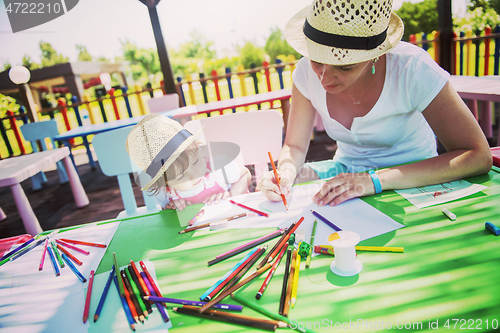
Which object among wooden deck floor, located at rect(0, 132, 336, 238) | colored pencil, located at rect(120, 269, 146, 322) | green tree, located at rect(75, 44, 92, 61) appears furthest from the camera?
green tree, located at rect(75, 44, 92, 61)

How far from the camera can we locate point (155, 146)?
134 centimetres

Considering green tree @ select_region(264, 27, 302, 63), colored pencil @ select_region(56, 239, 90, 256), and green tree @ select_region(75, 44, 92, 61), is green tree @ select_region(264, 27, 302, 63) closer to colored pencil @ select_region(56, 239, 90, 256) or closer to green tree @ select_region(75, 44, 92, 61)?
colored pencil @ select_region(56, 239, 90, 256)

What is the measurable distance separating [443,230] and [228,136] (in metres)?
1.45

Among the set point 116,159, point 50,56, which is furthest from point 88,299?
point 50,56

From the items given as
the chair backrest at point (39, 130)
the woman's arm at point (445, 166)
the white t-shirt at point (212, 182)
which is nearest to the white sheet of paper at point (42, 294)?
the white t-shirt at point (212, 182)

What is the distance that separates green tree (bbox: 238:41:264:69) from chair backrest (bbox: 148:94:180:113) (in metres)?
19.1

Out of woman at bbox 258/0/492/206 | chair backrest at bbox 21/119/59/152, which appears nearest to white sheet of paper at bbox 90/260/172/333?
woman at bbox 258/0/492/206

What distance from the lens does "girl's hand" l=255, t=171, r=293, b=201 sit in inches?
46.9

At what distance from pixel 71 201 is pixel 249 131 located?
3.66 meters

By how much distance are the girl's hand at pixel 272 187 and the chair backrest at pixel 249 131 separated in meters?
0.63

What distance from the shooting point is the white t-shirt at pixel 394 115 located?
4.06ft

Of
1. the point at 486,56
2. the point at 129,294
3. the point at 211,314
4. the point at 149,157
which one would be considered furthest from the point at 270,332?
the point at 486,56

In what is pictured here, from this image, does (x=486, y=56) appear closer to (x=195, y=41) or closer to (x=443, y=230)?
(x=443, y=230)

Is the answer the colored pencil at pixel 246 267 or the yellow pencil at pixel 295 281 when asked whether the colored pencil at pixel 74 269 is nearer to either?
the colored pencil at pixel 246 267
